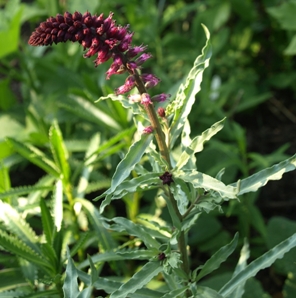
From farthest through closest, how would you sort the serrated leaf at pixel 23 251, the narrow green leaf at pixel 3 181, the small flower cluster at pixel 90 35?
the narrow green leaf at pixel 3 181 < the serrated leaf at pixel 23 251 < the small flower cluster at pixel 90 35

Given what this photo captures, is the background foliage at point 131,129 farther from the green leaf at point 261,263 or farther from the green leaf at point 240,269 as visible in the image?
the green leaf at point 261,263

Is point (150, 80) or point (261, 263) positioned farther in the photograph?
point (261, 263)

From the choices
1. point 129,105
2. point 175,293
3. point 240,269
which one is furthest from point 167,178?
point 240,269

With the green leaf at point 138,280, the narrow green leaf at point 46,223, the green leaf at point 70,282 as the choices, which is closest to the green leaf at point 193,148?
the green leaf at point 138,280

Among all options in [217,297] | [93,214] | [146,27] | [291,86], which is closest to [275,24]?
[291,86]

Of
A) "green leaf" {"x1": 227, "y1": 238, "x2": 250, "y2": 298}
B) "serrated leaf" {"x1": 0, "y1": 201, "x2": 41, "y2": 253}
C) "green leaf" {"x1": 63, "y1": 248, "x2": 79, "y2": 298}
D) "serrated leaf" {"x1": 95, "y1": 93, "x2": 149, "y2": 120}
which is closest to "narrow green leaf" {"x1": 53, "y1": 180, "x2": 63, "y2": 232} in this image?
"serrated leaf" {"x1": 0, "y1": 201, "x2": 41, "y2": 253}

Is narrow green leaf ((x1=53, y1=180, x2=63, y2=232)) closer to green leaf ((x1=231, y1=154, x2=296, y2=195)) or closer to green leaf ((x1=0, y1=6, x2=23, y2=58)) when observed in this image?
green leaf ((x1=231, y1=154, x2=296, y2=195))

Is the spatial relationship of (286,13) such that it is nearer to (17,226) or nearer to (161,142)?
(161,142)
